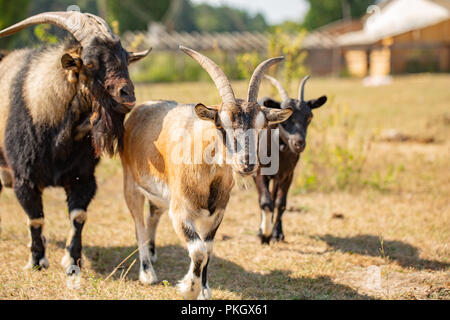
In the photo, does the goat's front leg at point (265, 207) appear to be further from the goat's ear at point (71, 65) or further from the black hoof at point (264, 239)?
the goat's ear at point (71, 65)

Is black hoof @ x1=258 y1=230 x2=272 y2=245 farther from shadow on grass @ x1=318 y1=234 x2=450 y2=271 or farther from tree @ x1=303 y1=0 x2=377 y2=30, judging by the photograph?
tree @ x1=303 y1=0 x2=377 y2=30

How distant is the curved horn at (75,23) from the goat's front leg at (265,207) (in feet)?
8.20

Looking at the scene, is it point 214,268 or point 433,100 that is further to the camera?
point 433,100

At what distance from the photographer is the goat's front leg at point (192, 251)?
13.8 ft

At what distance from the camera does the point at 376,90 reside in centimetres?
2047

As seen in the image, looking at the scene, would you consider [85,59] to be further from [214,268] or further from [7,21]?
[7,21]

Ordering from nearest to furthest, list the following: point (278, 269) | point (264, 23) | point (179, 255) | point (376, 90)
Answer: point (278, 269) < point (179, 255) < point (376, 90) < point (264, 23)

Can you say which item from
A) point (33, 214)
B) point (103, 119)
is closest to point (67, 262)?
point (33, 214)

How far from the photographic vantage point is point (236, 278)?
5.20 meters

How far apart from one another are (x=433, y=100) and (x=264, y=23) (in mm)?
24624

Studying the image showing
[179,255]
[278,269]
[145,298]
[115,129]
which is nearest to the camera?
[145,298]

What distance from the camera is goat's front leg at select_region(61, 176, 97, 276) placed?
5070 mm

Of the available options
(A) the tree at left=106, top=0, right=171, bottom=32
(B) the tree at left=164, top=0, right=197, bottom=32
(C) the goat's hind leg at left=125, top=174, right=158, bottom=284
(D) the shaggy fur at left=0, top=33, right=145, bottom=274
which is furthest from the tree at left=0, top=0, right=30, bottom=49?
(B) the tree at left=164, top=0, right=197, bottom=32

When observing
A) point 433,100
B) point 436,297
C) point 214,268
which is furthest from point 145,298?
point 433,100
